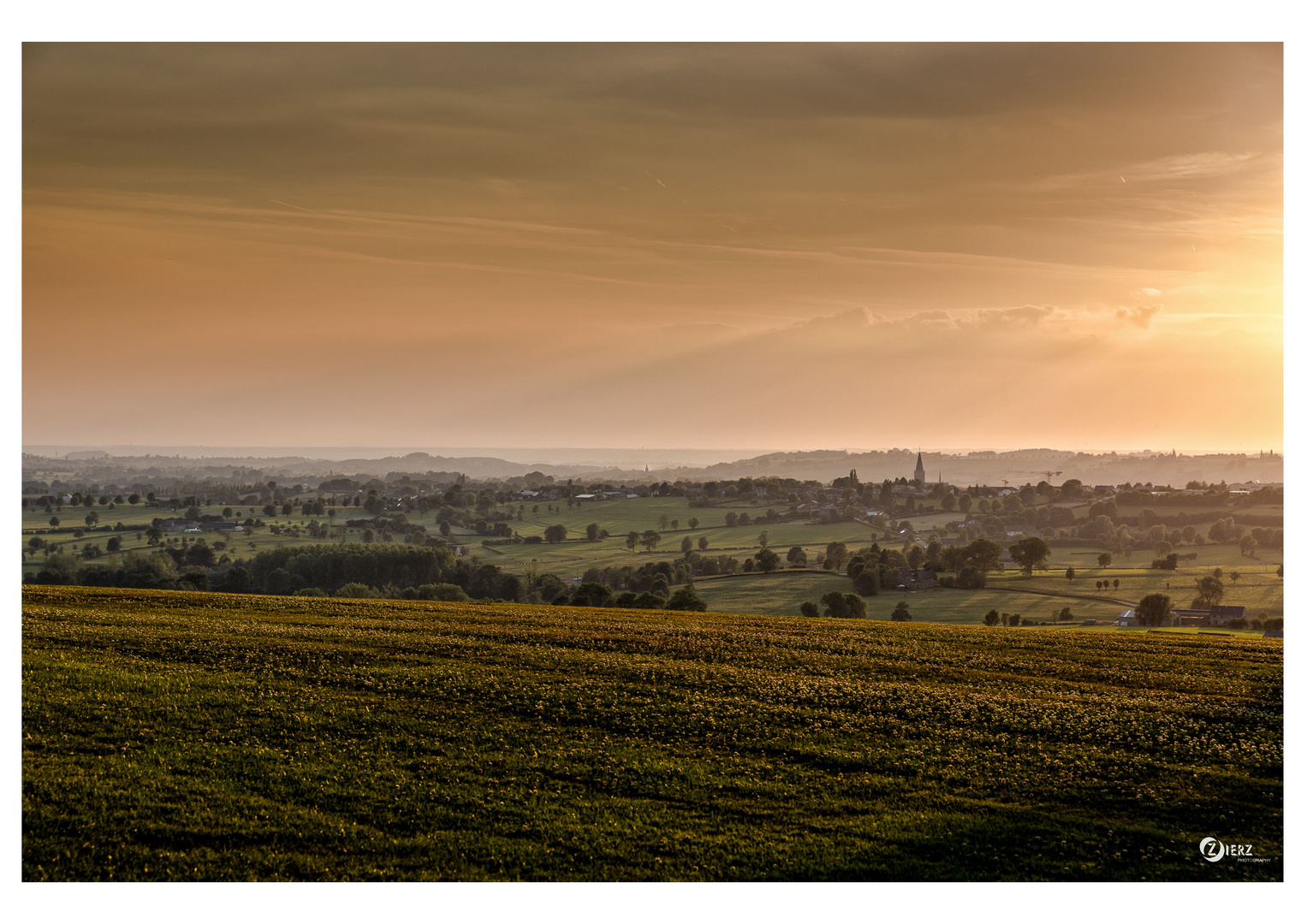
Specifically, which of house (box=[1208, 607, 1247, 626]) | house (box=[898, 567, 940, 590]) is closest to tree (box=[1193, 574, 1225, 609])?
house (box=[1208, 607, 1247, 626])

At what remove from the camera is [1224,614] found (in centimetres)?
5794

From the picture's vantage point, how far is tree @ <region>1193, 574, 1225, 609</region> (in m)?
65.6

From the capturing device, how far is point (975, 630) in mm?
30516

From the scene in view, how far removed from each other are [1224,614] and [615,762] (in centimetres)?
6089

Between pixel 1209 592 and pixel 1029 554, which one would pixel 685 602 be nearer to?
pixel 1209 592

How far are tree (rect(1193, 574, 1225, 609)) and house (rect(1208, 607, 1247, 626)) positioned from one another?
12.9ft

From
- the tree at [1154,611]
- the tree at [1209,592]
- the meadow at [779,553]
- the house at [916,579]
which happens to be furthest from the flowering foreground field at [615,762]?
the house at [916,579]

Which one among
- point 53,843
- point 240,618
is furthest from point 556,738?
point 240,618

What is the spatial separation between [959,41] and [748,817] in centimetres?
1604

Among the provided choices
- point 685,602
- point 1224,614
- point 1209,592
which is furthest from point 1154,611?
point 685,602

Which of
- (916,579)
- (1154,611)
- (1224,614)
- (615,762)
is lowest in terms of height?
(1154,611)

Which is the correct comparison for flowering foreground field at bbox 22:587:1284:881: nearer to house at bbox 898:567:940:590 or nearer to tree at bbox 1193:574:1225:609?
tree at bbox 1193:574:1225:609

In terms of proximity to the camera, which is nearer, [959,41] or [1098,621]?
[959,41]
